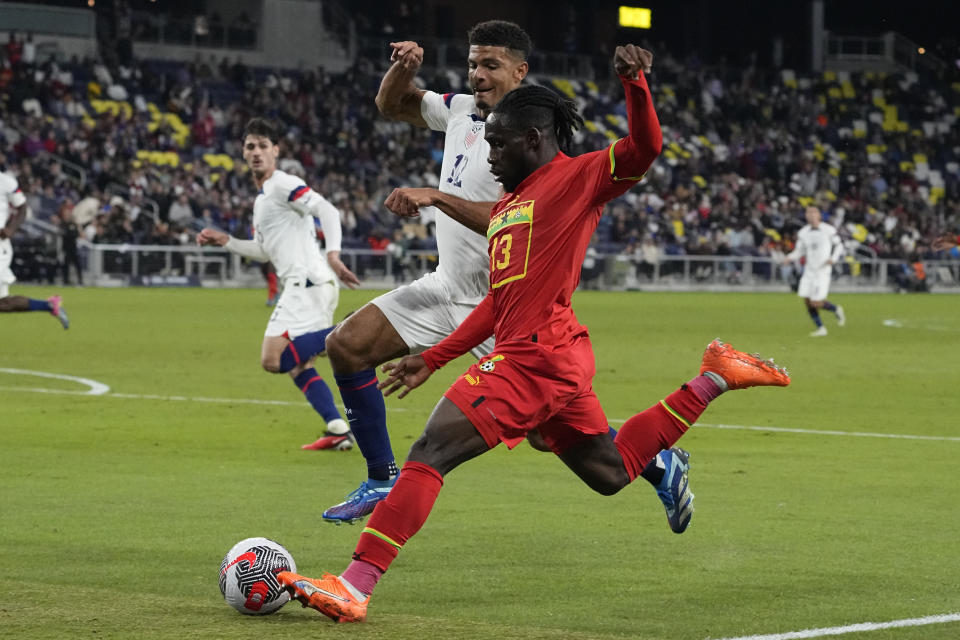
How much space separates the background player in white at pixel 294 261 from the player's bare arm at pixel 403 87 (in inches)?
116

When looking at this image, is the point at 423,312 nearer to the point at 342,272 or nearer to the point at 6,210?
the point at 342,272

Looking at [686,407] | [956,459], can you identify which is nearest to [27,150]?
[956,459]

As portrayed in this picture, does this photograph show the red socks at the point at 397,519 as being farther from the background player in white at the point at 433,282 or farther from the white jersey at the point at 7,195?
the white jersey at the point at 7,195

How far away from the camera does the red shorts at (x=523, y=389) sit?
18.4 feet

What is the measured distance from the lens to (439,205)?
680 centimetres

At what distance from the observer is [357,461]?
10.7 metres

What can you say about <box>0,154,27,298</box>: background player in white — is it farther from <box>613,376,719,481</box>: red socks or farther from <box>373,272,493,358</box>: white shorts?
<box>613,376,719,481</box>: red socks

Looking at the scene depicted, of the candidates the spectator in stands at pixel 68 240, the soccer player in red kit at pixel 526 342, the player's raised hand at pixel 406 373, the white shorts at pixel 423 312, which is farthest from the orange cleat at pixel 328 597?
the spectator in stands at pixel 68 240

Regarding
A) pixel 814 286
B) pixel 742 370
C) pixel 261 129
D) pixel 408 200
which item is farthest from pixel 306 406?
pixel 814 286

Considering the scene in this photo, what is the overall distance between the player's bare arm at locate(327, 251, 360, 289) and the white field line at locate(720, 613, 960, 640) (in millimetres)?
5761

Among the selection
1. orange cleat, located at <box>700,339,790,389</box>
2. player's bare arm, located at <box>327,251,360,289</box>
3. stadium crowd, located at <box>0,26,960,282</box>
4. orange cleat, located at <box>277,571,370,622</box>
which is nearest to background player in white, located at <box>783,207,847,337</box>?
player's bare arm, located at <box>327,251,360,289</box>

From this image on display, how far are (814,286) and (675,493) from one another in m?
20.3

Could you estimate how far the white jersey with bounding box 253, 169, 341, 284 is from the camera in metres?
12.3

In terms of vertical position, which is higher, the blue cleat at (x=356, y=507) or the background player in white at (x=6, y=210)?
the background player in white at (x=6, y=210)
